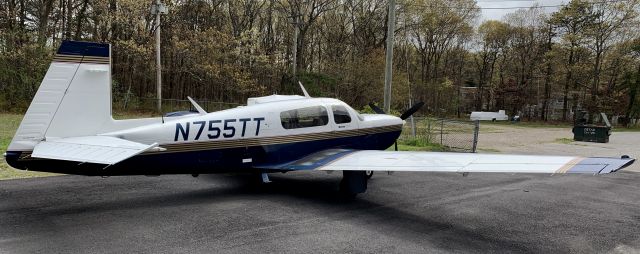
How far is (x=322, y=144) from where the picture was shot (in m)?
8.45

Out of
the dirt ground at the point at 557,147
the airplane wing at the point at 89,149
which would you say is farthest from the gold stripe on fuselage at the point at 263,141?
the dirt ground at the point at 557,147

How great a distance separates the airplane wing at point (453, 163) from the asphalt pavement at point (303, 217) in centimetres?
72

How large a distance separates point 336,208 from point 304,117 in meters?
1.96

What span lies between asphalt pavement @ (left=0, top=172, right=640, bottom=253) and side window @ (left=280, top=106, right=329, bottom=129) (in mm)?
1346

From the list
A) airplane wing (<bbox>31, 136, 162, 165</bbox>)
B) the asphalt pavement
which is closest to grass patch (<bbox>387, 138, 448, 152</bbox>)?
the asphalt pavement

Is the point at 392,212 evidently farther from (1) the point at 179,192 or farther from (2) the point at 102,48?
(2) the point at 102,48

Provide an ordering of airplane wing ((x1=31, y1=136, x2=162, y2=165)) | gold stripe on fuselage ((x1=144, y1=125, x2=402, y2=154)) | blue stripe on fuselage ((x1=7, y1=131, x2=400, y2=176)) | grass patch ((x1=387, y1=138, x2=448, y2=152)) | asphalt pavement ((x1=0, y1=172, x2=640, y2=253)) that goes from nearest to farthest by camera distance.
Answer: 1. airplane wing ((x1=31, y1=136, x2=162, y2=165))
2. asphalt pavement ((x1=0, y1=172, x2=640, y2=253))
3. blue stripe on fuselage ((x1=7, y1=131, x2=400, y2=176))
4. gold stripe on fuselage ((x1=144, y1=125, x2=402, y2=154))
5. grass patch ((x1=387, y1=138, x2=448, y2=152))

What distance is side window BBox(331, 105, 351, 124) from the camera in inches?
341

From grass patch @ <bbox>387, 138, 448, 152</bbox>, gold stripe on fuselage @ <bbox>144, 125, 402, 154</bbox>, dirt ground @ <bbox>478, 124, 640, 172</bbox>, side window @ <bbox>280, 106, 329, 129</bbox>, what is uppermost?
side window @ <bbox>280, 106, 329, 129</bbox>

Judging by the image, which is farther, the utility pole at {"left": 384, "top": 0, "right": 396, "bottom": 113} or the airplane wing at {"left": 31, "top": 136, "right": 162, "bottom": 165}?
the utility pole at {"left": 384, "top": 0, "right": 396, "bottom": 113}

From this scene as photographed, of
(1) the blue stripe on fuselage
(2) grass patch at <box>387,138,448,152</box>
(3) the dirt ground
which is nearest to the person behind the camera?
(1) the blue stripe on fuselage

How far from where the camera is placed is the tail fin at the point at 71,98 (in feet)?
19.2

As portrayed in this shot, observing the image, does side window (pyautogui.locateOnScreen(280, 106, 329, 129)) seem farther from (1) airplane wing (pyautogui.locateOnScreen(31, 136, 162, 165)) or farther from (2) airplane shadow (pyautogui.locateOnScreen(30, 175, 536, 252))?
(1) airplane wing (pyautogui.locateOnScreen(31, 136, 162, 165))

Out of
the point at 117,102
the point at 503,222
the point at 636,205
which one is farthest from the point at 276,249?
the point at 117,102
